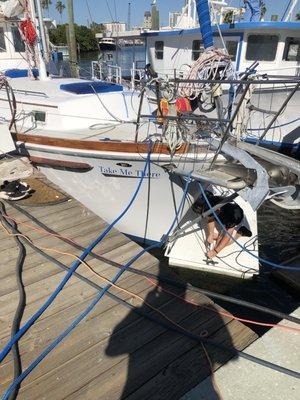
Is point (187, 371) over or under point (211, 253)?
over

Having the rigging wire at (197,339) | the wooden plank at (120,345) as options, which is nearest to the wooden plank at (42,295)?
the rigging wire at (197,339)

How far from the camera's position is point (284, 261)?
7090mm

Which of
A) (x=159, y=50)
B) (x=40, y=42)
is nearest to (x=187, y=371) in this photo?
(x=40, y=42)

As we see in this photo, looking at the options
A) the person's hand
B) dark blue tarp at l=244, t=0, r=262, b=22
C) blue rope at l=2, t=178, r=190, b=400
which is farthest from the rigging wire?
dark blue tarp at l=244, t=0, r=262, b=22

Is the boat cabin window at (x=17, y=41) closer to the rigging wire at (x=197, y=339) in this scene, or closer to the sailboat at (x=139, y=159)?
the sailboat at (x=139, y=159)

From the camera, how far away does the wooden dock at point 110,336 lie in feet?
8.84

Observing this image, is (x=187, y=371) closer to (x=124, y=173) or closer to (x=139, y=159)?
(x=139, y=159)

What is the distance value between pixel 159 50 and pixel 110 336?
1379 centimetres

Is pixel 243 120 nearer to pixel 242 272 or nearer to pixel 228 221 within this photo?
pixel 228 221

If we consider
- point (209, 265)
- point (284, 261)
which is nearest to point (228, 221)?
point (209, 265)

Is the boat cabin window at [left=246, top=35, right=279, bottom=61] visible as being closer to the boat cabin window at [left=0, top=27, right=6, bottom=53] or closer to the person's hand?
the person's hand

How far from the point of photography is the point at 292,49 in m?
11.0

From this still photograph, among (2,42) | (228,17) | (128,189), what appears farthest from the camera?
(228,17)

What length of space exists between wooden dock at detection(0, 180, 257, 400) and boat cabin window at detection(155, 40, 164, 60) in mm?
12346
